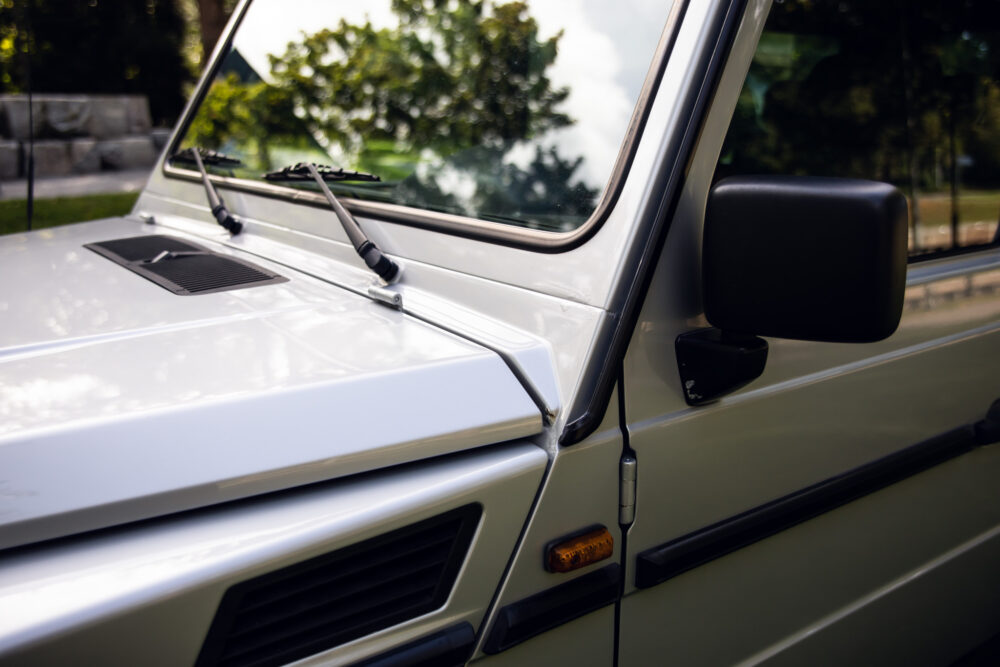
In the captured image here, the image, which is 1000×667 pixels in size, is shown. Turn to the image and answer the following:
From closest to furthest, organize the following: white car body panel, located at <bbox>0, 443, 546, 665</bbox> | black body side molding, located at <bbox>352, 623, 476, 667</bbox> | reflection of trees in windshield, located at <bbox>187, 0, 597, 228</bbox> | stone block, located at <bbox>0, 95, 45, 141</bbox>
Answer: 1. white car body panel, located at <bbox>0, 443, 546, 665</bbox>
2. black body side molding, located at <bbox>352, 623, 476, 667</bbox>
3. reflection of trees in windshield, located at <bbox>187, 0, 597, 228</bbox>
4. stone block, located at <bbox>0, 95, 45, 141</bbox>

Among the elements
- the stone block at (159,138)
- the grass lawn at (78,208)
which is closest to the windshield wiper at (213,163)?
the grass lawn at (78,208)

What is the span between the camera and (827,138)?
1.96 metres

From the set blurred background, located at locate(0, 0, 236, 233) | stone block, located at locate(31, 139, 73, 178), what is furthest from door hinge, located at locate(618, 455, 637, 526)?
stone block, located at locate(31, 139, 73, 178)

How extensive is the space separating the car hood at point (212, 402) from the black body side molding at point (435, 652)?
24cm

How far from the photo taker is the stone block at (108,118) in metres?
10.6

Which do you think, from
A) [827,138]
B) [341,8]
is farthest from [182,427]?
[827,138]

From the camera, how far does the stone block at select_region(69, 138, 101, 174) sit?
966cm

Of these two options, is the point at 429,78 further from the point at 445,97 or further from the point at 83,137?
the point at 83,137

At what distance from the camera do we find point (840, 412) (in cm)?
159

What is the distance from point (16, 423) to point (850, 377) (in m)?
1.39

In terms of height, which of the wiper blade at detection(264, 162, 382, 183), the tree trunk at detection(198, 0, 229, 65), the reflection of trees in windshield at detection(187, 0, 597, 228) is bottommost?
the wiper blade at detection(264, 162, 382, 183)

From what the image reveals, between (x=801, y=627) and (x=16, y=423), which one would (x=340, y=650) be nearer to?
(x=16, y=423)

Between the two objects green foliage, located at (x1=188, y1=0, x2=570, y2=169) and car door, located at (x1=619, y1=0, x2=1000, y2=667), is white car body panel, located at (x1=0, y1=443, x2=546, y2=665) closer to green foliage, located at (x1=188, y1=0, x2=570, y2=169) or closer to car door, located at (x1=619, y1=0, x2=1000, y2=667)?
car door, located at (x1=619, y1=0, x2=1000, y2=667)

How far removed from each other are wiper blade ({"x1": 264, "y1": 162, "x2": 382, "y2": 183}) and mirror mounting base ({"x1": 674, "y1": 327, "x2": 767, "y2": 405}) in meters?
0.85
